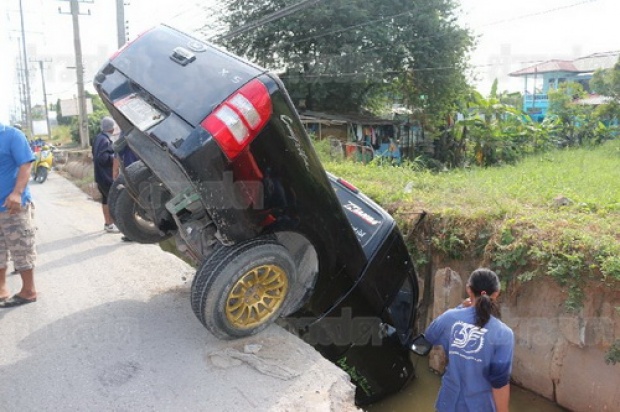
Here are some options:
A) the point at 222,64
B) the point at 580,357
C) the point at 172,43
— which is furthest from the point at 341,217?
the point at 580,357

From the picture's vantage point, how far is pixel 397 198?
6617mm

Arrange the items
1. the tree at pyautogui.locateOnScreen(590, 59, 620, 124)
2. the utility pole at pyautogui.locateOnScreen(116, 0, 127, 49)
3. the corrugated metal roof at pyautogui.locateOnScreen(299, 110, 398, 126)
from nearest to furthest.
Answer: the utility pole at pyautogui.locateOnScreen(116, 0, 127, 49), the tree at pyautogui.locateOnScreen(590, 59, 620, 124), the corrugated metal roof at pyautogui.locateOnScreen(299, 110, 398, 126)

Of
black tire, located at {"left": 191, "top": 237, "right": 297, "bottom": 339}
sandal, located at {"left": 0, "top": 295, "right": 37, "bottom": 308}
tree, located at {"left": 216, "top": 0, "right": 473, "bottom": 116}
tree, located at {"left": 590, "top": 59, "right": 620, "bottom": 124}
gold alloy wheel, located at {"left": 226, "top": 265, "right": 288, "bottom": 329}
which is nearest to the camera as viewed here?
black tire, located at {"left": 191, "top": 237, "right": 297, "bottom": 339}

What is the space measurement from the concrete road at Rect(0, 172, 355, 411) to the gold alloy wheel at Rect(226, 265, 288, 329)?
181mm

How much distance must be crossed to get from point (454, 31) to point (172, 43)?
18.2 metres

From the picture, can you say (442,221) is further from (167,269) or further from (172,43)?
(172,43)

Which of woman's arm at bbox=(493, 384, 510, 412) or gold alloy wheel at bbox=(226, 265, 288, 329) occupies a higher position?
gold alloy wheel at bbox=(226, 265, 288, 329)

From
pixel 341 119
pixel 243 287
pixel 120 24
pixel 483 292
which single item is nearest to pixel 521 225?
pixel 483 292

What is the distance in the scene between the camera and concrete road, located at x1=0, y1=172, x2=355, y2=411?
9.64ft

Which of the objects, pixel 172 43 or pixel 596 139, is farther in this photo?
pixel 596 139

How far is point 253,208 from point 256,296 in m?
0.59

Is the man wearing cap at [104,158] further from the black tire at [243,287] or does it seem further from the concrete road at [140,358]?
the black tire at [243,287]

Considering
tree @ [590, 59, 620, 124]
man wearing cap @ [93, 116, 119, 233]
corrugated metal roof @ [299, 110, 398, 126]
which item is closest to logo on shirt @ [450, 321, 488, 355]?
man wearing cap @ [93, 116, 119, 233]

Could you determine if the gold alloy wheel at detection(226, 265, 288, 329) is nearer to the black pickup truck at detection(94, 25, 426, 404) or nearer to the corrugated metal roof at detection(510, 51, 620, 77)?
the black pickup truck at detection(94, 25, 426, 404)
